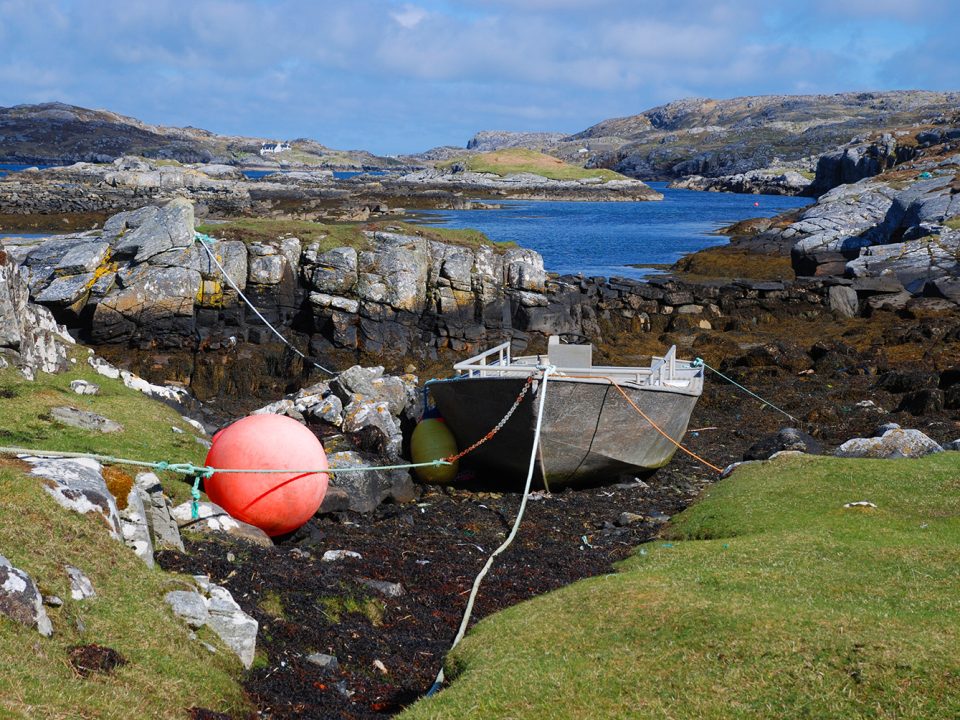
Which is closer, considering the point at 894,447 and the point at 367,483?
the point at 367,483

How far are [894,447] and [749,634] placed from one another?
13.4 m

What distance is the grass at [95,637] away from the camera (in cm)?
649

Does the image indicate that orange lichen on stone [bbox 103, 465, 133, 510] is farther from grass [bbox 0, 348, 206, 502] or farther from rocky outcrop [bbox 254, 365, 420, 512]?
rocky outcrop [bbox 254, 365, 420, 512]

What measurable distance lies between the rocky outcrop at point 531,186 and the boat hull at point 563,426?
132m

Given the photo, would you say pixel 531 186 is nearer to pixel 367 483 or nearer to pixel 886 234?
pixel 886 234

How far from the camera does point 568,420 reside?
1838 centimetres

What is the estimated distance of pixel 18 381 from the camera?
16797 millimetres

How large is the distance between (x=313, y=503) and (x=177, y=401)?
33.1 feet


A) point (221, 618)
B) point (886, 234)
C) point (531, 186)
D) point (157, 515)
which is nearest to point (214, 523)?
point (157, 515)

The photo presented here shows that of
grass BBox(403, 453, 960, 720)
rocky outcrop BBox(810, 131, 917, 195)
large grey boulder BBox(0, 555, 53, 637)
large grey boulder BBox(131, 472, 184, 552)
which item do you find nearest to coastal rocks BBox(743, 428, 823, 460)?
grass BBox(403, 453, 960, 720)

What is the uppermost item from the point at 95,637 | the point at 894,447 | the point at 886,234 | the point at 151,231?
the point at 151,231

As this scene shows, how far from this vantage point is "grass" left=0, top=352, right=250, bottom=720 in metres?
6.49

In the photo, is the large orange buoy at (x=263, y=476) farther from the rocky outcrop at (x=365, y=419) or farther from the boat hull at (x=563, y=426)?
the boat hull at (x=563, y=426)

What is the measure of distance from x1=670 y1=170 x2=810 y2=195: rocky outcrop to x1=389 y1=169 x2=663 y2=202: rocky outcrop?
74.4 feet
